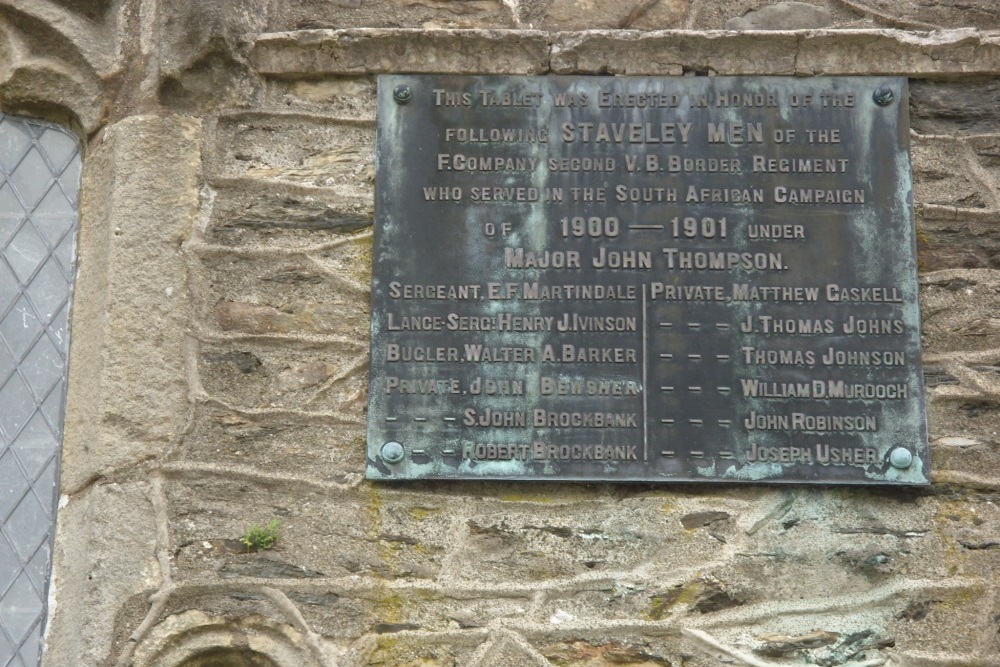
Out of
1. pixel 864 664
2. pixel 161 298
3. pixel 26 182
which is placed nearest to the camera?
pixel 864 664

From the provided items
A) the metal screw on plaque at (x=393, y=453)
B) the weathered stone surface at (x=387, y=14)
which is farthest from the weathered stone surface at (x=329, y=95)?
the metal screw on plaque at (x=393, y=453)

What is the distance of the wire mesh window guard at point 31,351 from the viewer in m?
4.51

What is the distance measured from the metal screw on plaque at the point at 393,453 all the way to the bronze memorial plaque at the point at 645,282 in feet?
0.09

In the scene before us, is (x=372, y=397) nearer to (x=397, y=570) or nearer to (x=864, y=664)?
(x=397, y=570)

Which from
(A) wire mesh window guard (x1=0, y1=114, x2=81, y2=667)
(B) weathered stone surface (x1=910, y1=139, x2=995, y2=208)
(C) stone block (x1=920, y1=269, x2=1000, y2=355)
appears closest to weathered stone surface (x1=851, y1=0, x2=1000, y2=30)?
(B) weathered stone surface (x1=910, y1=139, x2=995, y2=208)

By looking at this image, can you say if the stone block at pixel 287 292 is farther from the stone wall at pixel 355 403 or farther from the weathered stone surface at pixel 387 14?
the weathered stone surface at pixel 387 14

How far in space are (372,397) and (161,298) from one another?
76 centimetres

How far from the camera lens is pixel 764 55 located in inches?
188

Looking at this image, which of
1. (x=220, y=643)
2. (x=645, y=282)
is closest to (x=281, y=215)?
(x=645, y=282)

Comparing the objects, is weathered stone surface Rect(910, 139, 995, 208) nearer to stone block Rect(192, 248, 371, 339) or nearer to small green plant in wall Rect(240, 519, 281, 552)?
stone block Rect(192, 248, 371, 339)

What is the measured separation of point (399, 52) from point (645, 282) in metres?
1.16

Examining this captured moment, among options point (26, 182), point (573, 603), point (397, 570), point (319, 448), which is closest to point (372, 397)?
point (319, 448)

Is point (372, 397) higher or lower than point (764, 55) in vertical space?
lower

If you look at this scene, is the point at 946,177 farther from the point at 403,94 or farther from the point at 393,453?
the point at 393,453
